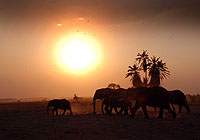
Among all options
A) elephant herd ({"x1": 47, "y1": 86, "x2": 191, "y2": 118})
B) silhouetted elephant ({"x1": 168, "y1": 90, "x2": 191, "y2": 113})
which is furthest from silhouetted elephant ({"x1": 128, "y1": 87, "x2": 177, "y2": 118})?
silhouetted elephant ({"x1": 168, "y1": 90, "x2": 191, "y2": 113})

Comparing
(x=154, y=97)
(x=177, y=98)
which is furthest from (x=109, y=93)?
(x=154, y=97)

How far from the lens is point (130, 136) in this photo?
10969 millimetres

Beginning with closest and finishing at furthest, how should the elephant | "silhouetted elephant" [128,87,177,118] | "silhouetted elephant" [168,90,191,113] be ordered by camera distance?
"silhouetted elephant" [128,87,177,118], the elephant, "silhouetted elephant" [168,90,191,113]

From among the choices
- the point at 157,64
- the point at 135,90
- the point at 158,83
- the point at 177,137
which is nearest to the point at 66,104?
the point at 135,90

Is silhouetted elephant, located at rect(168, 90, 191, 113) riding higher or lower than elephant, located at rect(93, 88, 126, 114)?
lower

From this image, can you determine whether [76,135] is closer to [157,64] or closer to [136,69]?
[157,64]

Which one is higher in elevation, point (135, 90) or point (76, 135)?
point (135, 90)

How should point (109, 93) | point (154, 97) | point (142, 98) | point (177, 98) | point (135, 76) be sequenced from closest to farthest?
point (154, 97)
point (142, 98)
point (109, 93)
point (177, 98)
point (135, 76)

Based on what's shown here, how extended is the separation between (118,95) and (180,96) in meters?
7.55

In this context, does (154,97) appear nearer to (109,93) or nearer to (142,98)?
(142,98)

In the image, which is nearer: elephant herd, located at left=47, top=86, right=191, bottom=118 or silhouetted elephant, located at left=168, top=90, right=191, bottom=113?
elephant herd, located at left=47, top=86, right=191, bottom=118

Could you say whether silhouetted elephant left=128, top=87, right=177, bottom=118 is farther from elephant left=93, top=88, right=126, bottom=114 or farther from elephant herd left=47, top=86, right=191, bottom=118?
Answer: elephant left=93, top=88, right=126, bottom=114

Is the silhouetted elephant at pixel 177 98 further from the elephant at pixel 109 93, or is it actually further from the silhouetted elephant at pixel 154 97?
the silhouetted elephant at pixel 154 97

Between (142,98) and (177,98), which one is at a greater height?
(177,98)
